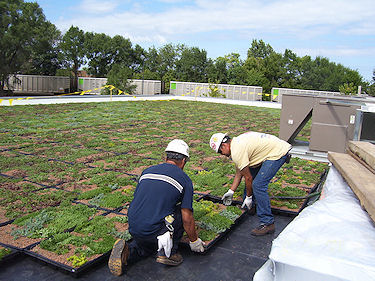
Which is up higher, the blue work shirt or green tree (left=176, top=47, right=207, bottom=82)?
green tree (left=176, top=47, right=207, bottom=82)

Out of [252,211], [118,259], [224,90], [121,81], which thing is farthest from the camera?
[224,90]

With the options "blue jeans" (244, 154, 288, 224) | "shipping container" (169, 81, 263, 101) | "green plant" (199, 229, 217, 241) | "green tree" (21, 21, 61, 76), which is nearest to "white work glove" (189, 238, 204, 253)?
"green plant" (199, 229, 217, 241)

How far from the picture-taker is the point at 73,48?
4650 cm

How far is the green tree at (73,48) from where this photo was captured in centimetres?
4578

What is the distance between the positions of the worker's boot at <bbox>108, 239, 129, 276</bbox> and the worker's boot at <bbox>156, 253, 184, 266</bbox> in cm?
34

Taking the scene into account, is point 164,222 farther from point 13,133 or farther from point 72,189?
point 13,133

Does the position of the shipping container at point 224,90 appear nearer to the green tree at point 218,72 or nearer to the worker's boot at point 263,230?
the green tree at point 218,72

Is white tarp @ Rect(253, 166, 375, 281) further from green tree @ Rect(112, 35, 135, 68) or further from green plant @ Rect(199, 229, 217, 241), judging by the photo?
green tree @ Rect(112, 35, 135, 68)

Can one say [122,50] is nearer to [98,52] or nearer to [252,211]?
[98,52]

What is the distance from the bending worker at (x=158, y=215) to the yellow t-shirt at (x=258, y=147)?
105 cm

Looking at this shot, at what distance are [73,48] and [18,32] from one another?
54.1ft

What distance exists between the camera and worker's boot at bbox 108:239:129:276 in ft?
11.2

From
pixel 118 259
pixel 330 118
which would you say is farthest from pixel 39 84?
pixel 118 259

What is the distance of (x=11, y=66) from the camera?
31734mm
